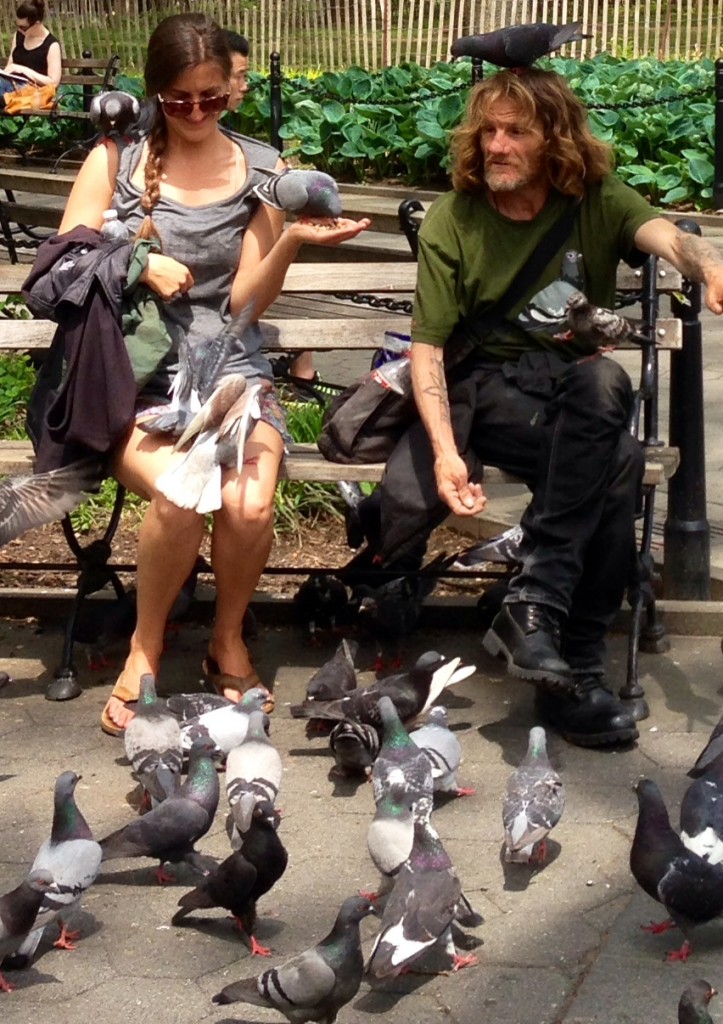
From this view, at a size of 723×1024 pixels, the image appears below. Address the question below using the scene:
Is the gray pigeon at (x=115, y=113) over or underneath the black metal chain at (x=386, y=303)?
over

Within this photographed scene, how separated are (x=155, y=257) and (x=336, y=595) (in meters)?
1.22

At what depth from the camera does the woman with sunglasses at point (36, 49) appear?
15.9 m

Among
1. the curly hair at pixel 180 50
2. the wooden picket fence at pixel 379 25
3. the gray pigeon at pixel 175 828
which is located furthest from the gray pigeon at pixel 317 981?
the wooden picket fence at pixel 379 25

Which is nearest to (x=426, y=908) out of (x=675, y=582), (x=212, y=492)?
(x=212, y=492)

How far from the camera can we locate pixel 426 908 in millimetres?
3154

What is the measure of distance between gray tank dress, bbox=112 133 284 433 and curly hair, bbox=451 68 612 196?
Result: 644 mm

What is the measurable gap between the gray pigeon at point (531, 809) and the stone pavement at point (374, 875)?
0.24 feet

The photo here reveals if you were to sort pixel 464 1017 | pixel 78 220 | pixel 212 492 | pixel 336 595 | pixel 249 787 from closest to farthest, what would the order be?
pixel 464 1017
pixel 249 787
pixel 212 492
pixel 78 220
pixel 336 595

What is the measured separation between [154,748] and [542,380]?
4.71 feet

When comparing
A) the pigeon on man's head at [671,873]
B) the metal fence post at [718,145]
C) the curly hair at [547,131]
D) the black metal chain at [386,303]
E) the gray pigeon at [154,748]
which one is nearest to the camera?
the pigeon on man's head at [671,873]

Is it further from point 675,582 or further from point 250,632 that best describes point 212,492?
point 675,582

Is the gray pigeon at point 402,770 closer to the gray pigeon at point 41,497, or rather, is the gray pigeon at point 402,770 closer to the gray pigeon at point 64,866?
the gray pigeon at point 64,866

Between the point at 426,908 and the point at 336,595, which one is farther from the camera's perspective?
the point at 336,595

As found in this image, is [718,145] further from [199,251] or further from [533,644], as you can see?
[533,644]
